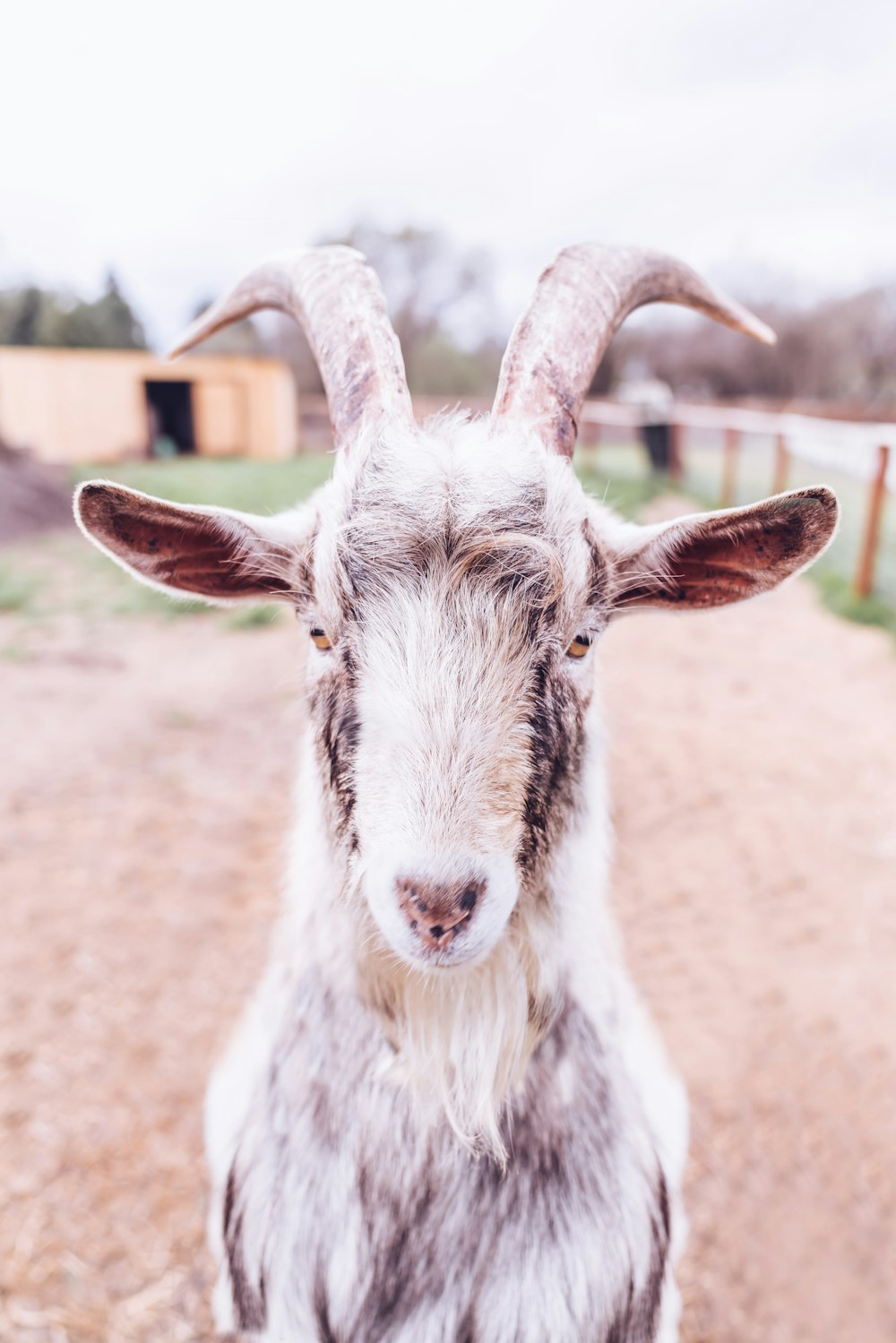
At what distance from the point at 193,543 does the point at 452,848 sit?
85 centimetres

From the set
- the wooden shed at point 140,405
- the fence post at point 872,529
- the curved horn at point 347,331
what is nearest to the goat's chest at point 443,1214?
the curved horn at point 347,331

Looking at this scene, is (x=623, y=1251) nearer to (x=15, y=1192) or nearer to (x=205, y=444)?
(x=15, y=1192)

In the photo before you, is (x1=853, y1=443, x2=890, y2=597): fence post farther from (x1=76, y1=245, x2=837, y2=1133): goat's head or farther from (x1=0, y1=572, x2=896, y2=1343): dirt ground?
Result: (x1=76, y1=245, x2=837, y2=1133): goat's head

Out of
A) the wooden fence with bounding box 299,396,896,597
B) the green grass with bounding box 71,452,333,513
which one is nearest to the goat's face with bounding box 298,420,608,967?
the wooden fence with bounding box 299,396,896,597

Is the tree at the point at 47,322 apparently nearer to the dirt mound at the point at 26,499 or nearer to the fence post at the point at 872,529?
the dirt mound at the point at 26,499

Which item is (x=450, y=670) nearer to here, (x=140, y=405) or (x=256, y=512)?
(x=256, y=512)

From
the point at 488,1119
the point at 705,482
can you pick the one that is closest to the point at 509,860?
the point at 488,1119

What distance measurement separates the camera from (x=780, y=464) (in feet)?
36.0

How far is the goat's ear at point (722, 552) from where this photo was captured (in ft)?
4.82

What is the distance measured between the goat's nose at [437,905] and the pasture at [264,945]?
2.49 feet

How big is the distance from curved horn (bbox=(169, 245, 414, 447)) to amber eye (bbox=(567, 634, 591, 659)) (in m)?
0.51

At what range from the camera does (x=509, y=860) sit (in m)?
1.29

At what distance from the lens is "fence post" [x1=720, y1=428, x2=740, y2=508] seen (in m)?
12.5

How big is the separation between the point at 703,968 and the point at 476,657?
119 inches
